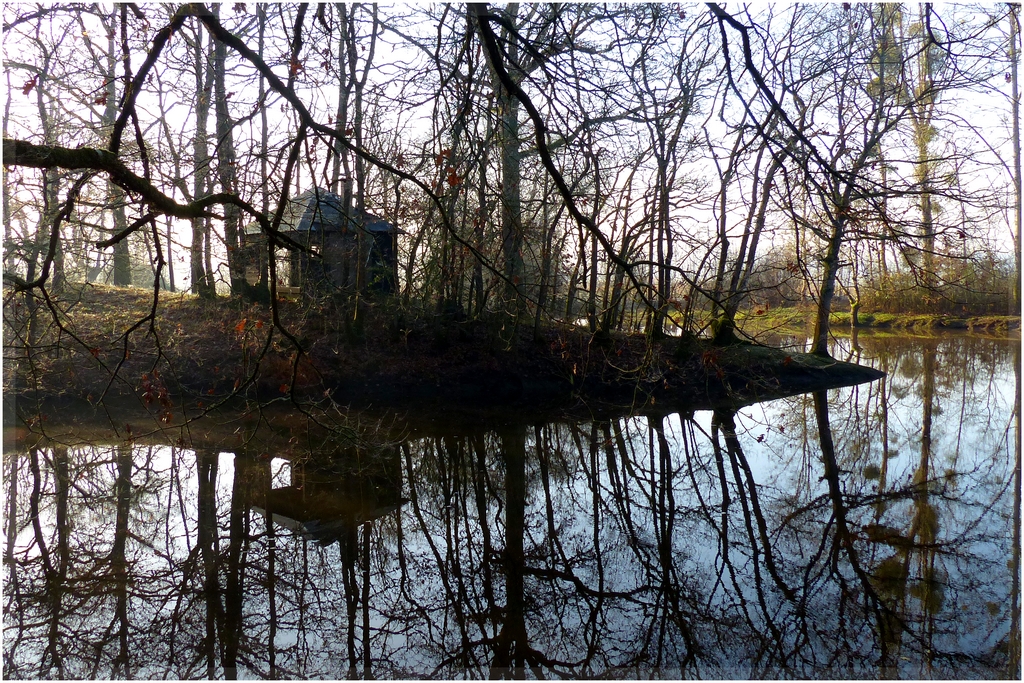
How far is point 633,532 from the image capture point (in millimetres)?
5785

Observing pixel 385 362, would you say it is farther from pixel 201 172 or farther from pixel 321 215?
pixel 321 215

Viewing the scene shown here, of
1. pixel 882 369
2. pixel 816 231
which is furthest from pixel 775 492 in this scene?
pixel 882 369

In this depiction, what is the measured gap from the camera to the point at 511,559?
5.23m

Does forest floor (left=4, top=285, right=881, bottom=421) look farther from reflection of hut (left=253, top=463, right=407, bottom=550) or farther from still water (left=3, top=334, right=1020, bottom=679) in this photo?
reflection of hut (left=253, top=463, right=407, bottom=550)

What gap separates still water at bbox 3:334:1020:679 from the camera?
3859 millimetres

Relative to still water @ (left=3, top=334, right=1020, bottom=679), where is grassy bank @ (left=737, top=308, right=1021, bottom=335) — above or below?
above

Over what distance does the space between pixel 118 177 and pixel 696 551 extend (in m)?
4.42

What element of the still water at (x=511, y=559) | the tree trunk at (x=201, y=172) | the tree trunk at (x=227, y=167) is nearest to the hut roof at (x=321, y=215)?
the tree trunk at (x=227, y=167)

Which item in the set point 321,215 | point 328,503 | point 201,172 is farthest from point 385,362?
point 321,215

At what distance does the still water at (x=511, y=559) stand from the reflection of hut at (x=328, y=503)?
3 cm

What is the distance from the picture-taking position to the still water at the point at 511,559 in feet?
12.7

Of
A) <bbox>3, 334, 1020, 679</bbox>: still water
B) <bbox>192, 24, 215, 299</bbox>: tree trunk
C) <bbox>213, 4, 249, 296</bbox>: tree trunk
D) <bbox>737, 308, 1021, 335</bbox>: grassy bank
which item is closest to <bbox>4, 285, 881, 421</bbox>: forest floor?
<bbox>213, 4, 249, 296</bbox>: tree trunk

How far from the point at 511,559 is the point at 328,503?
198 centimetres

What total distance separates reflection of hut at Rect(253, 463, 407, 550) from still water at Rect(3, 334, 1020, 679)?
32 mm
